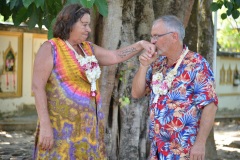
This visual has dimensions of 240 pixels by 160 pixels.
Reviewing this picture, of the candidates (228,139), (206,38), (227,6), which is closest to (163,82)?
(227,6)

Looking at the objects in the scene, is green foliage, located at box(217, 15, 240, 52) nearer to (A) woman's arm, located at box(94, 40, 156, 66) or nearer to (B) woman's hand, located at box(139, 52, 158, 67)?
(A) woman's arm, located at box(94, 40, 156, 66)

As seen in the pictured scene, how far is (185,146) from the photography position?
13.0 ft

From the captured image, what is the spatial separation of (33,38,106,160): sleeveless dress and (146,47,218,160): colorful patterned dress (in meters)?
0.60

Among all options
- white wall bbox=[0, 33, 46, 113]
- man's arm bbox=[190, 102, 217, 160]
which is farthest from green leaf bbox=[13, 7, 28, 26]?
white wall bbox=[0, 33, 46, 113]

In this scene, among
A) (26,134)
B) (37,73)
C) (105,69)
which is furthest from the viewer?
(26,134)

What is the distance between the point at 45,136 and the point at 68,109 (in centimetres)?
27

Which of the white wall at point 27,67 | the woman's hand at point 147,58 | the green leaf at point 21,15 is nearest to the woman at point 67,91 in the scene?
the woman's hand at point 147,58

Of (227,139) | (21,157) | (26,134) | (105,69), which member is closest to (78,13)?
(105,69)

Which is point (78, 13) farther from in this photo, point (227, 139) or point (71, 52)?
point (227, 139)

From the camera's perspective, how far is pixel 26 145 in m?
9.58

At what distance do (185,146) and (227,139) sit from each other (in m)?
8.21

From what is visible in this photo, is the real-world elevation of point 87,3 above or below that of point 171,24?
above

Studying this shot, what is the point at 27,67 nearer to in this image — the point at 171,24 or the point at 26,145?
the point at 26,145

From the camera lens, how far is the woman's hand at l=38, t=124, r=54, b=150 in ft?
13.7
